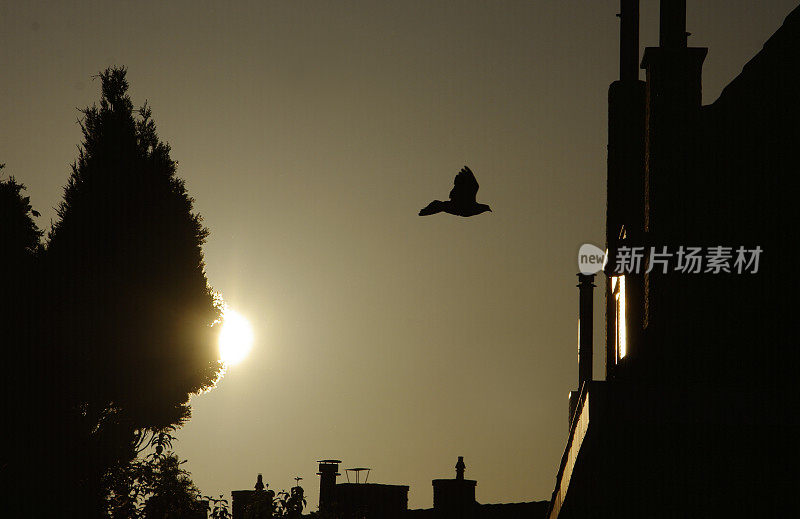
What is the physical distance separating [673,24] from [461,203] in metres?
3.01

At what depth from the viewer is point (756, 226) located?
31.1 feet

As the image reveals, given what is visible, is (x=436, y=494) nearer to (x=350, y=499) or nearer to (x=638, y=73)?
(x=350, y=499)

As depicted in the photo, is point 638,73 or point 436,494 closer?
point 638,73

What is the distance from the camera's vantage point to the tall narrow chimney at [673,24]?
945cm

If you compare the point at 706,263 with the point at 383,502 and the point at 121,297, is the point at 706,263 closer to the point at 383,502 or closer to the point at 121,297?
Answer: the point at 121,297

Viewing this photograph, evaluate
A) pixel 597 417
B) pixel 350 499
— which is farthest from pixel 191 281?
pixel 597 417

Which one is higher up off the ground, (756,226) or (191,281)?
(191,281)

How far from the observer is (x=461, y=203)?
11609mm

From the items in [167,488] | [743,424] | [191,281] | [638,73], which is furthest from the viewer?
[191,281]

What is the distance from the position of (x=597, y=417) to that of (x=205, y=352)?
18.3m

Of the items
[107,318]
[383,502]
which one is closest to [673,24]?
[107,318]

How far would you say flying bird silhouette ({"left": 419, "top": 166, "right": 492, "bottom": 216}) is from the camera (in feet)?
37.9

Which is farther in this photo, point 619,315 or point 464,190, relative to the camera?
point 464,190

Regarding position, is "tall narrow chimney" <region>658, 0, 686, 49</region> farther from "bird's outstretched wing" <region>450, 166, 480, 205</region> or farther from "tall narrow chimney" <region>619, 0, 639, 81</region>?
"bird's outstretched wing" <region>450, 166, 480, 205</region>
